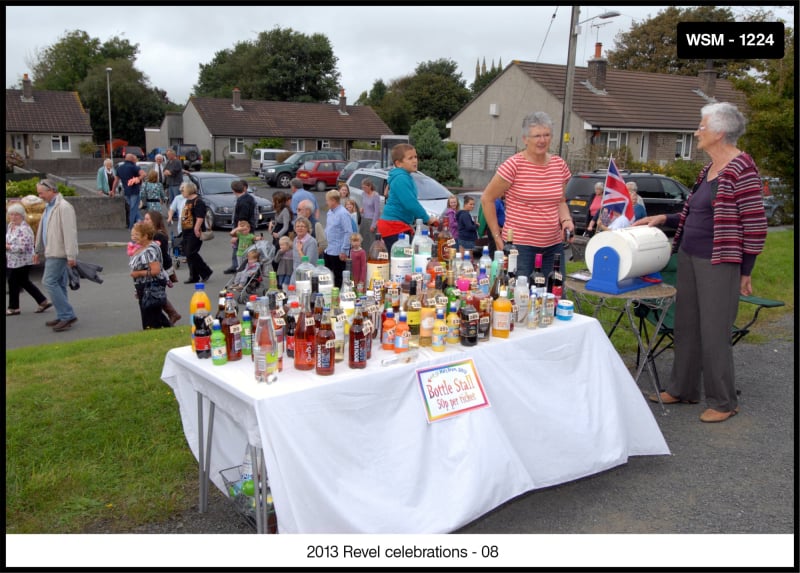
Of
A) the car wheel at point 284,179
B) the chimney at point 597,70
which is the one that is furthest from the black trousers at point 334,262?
the chimney at point 597,70

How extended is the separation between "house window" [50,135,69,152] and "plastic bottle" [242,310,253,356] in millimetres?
50288

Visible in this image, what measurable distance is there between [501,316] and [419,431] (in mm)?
944

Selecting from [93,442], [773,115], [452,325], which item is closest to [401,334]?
[452,325]

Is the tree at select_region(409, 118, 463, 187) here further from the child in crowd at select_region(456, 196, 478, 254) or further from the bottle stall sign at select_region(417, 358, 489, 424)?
→ the bottle stall sign at select_region(417, 358, 489, 424)

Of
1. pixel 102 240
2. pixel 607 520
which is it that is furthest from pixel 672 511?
pixel 102 240

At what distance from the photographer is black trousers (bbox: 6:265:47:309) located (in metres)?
8.80

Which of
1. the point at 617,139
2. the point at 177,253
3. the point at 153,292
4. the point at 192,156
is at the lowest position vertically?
the point at 177,253

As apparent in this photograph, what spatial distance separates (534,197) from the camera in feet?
16.6

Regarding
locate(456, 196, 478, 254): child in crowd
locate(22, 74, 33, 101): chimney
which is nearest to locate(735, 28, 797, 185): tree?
locate(456, 196, 478, 254): child in crowd

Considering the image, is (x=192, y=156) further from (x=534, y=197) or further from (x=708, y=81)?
(x=534, y=197)

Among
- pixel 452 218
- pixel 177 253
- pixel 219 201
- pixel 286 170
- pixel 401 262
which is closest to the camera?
pixel 401 262

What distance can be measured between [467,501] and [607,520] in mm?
987

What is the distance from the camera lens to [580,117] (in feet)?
94.6

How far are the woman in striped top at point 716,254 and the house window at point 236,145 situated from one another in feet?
144
